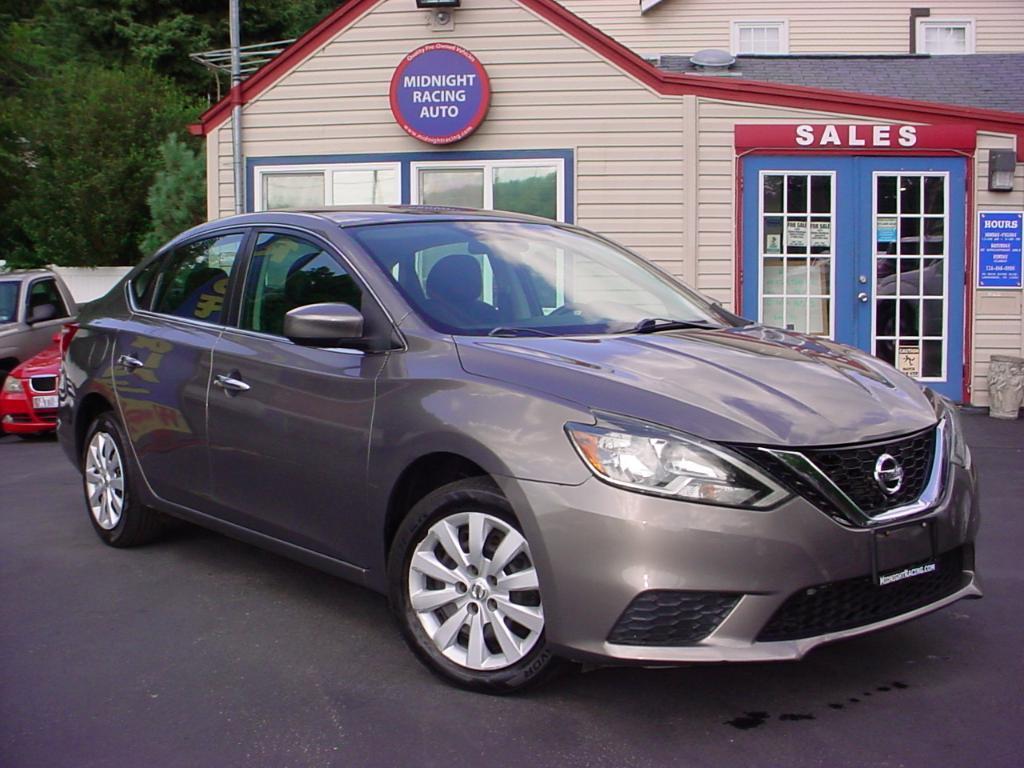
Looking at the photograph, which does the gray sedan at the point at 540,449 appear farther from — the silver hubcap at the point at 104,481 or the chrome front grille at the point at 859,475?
the silver hubcap at the point at 104,481

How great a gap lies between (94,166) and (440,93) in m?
12.6

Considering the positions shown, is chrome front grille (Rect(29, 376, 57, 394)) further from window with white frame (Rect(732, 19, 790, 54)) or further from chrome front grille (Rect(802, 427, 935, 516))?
window with white frame (Rect(732, 19, 790, 54))

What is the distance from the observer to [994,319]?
11.9 metres

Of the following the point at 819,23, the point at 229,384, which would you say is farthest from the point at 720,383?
the point at 819,23

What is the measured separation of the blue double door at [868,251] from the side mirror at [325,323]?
833cm

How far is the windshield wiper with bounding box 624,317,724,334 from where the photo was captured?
451cm

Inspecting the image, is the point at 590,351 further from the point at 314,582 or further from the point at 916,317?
the point at 916,317

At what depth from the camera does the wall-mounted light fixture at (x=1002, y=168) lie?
1165 centimetres

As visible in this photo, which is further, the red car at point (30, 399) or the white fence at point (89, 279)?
the white fence at point (89, 279)

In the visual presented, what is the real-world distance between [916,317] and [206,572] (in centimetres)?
859

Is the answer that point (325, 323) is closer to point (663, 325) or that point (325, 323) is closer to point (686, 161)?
Result: point (663, 325)

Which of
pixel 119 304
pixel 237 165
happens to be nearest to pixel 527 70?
pixel 237 165

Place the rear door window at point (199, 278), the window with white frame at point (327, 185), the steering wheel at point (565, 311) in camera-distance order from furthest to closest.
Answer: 1. the window with white frame at point (327, 185)
2. the rear door window at point (199, 278)
3. the steering wheel at point (565, 311)

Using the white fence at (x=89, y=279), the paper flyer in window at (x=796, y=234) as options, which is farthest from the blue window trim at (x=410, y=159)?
the white fence at (x=89, y=279)
